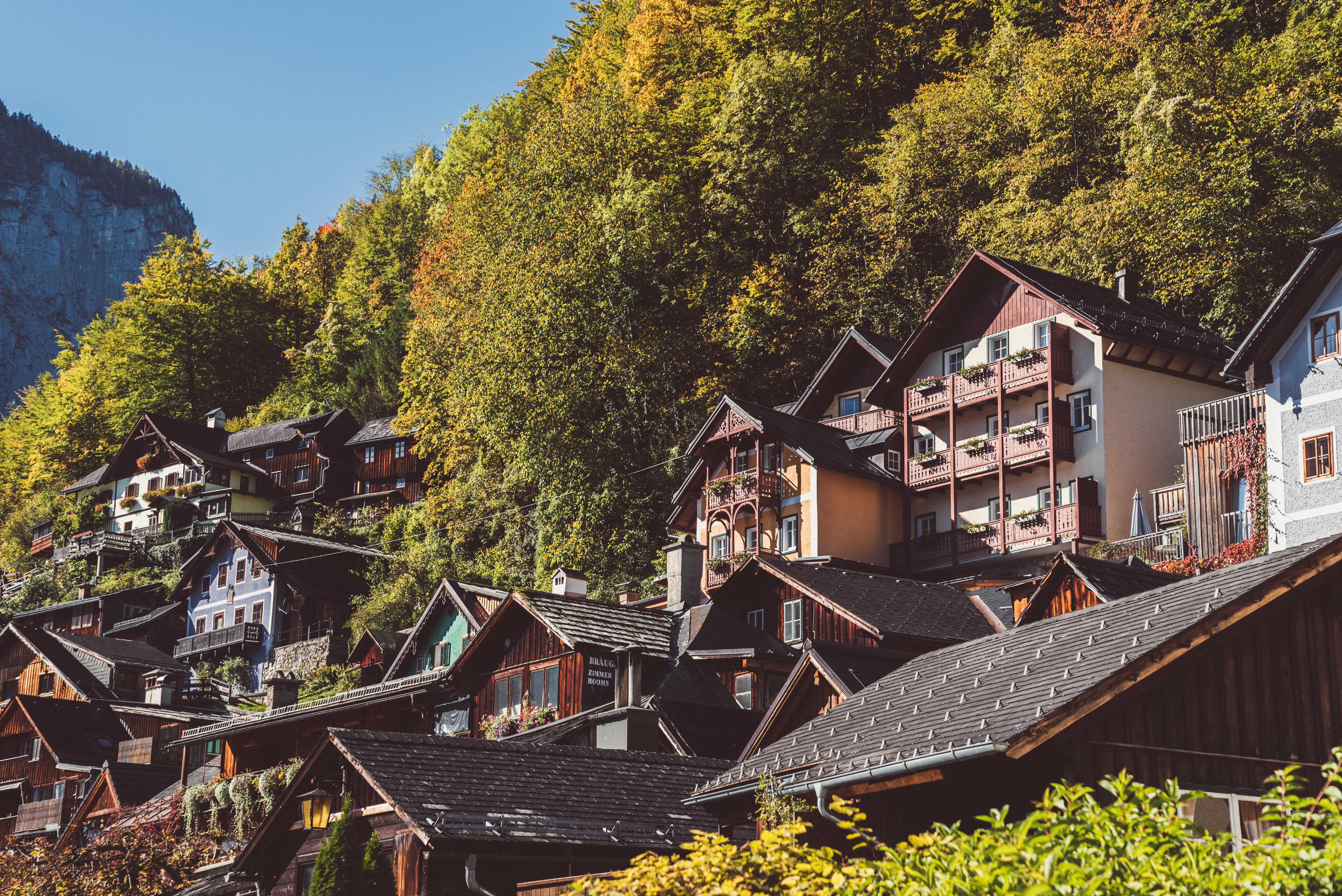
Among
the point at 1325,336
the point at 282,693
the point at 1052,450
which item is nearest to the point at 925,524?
the point at 1052,450

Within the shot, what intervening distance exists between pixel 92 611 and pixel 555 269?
3539 centimetres

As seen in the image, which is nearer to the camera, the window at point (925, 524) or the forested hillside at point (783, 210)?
the forested hillside at point (783, 210)

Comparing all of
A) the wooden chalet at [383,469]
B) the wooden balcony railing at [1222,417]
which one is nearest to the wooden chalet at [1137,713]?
the wooden balcony railing at [1222,417]

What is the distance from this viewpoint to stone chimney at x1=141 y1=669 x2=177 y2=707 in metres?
51.6

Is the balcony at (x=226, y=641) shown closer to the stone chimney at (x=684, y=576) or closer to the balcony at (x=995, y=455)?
the balcony at (x=995, y=455)

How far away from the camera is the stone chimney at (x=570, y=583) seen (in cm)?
3744

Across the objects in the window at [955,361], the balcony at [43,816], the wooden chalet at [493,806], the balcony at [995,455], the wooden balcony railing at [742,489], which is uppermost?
the window at [955,361]

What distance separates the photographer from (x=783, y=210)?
180 ft

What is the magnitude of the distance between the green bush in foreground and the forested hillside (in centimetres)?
3684

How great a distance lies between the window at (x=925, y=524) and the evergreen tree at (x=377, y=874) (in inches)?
1123

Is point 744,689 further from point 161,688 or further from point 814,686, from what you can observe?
point 161,688

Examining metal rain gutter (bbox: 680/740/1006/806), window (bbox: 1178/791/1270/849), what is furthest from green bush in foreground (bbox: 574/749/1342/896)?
window (bbox: 1178/791/1270/849)

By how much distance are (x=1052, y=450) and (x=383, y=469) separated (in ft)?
151

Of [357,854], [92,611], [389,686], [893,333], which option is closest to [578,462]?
[893,333]
